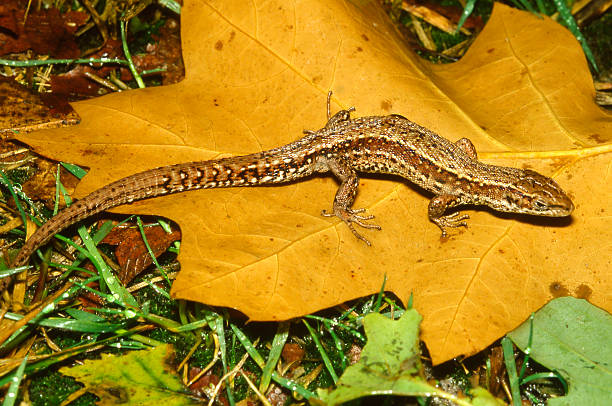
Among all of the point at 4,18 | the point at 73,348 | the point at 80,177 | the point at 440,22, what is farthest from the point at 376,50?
the point at 4,18

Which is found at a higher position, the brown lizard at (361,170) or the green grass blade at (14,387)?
the brown lizard at (361,170)

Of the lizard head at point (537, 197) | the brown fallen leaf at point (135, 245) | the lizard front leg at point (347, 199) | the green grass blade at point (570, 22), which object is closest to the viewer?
the lizard head at point (537, 197)

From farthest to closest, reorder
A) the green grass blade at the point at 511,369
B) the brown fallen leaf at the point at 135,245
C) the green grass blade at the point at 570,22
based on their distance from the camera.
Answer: the green grass blade at the point at 570,22 < the brown fallen leaf at the point at 135,245 < the green grass blade at the point at 511,369

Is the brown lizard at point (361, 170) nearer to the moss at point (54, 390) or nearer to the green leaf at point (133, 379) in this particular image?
the moss at point (54, 390)

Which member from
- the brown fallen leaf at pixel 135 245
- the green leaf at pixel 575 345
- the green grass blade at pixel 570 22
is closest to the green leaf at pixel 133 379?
the brown fallen leaf at pixel 135 245

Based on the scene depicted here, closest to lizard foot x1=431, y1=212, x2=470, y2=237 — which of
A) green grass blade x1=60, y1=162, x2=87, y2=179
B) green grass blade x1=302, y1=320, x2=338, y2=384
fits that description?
green grass blade x1=302, y1=320, x2=338, y2=384

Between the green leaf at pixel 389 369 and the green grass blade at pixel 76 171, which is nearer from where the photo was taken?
the green leaf at pixel 389 369

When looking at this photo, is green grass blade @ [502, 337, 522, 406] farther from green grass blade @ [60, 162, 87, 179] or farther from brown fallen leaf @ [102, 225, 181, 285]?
green grass blade @ [60, 162, 87, 179]

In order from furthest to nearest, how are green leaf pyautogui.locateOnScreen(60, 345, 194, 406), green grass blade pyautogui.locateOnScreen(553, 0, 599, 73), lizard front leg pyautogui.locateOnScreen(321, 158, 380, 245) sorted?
1. green grass blade pyautogui.locateOnScreen(553, 0, 599, 73)
2. lizard front leg pyautogui.locateOnScreen(321, 158, 380, 245)
3. green leaf pyautogui.locateOnScreen(60, 345, 194, 406)

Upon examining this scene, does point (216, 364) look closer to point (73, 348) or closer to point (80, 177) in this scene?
point (73, 348)
